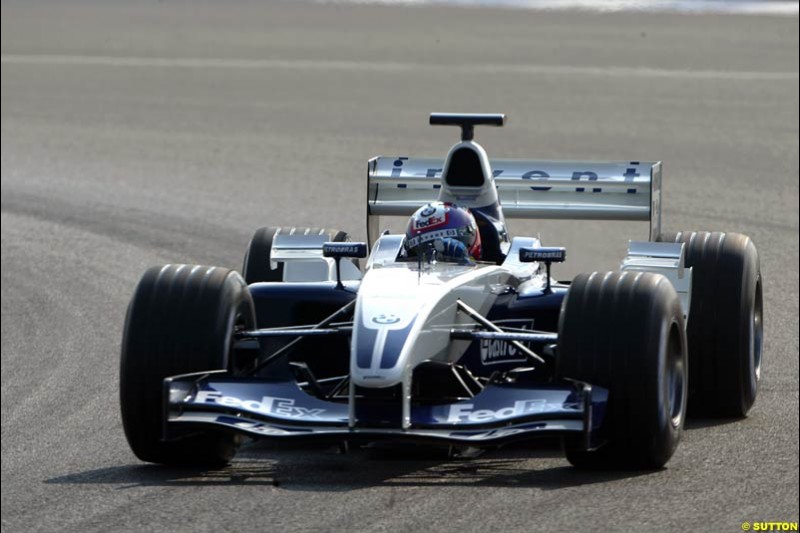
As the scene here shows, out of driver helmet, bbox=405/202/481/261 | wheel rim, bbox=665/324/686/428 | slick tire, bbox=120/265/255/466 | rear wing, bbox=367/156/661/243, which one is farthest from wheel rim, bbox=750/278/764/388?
slick tire, bbox=120/265/255/466

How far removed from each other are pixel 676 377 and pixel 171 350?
2.54m

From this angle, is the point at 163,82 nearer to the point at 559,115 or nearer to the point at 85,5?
the point at 559,115

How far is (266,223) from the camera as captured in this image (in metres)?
19.5

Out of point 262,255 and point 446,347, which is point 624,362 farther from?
point 262,255

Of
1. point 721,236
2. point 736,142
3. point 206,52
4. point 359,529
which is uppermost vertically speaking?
point 206,52

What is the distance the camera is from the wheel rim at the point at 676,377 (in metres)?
8.76

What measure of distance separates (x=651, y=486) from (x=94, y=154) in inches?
723

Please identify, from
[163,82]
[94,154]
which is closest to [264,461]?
[94,154]

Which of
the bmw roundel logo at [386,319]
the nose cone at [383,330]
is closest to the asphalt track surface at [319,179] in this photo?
the nose cone at [383,330]

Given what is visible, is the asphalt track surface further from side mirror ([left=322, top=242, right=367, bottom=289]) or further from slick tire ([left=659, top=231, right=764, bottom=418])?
side mirror ([left=322, top=242, right=367, bottom=289])

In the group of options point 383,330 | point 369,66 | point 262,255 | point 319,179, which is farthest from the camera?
point 369,66

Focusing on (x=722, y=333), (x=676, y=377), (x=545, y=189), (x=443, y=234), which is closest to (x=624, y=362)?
(x=676, y=377)

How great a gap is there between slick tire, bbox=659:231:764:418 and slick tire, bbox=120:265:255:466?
9.26ft

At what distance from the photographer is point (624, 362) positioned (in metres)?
8.30
